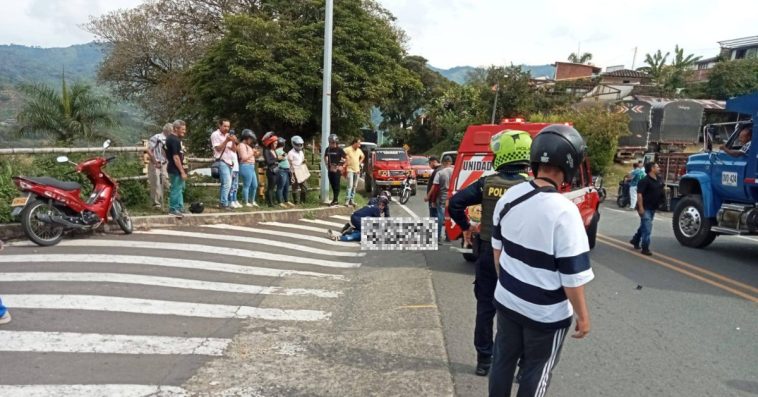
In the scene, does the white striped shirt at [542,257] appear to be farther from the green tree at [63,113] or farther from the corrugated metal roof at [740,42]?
the corrugated metal roof at [740,42]

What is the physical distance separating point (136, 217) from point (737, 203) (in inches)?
422

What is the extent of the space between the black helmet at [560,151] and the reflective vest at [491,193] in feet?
4.04

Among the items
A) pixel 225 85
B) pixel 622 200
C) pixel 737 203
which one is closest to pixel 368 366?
pixel 737 203

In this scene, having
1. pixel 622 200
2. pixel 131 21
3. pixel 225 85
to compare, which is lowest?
pixel 622 200

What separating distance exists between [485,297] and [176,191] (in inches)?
289

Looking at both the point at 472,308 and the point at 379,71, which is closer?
the point at 472,308

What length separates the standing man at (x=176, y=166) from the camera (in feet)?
30.8

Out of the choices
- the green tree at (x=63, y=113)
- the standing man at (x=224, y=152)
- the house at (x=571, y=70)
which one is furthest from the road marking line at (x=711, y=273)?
the house at (x=571, y=70)

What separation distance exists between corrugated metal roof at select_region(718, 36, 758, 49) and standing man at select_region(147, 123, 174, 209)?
69174 millimetres

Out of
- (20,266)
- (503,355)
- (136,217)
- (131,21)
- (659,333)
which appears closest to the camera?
(503,355)

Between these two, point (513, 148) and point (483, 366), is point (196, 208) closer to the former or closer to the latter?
point (483, 366)

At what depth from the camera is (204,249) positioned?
8.21 metres

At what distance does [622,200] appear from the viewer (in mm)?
20375

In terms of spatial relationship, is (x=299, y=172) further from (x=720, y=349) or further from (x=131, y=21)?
(x=131, y=21)
